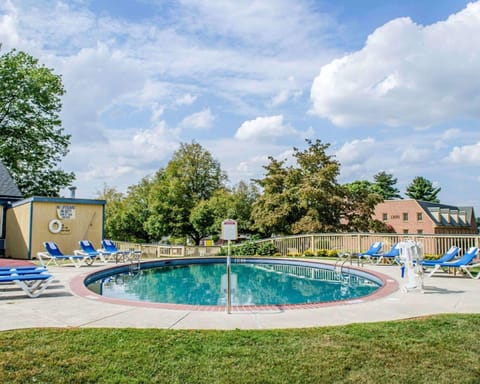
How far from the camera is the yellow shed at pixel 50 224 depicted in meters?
16.0

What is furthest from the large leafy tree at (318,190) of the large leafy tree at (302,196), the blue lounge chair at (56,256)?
the blue lounge chair at (56,256)

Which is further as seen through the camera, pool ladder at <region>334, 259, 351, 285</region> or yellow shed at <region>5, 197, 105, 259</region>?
yellow shed at <region>5, 197, 105, 259</region>

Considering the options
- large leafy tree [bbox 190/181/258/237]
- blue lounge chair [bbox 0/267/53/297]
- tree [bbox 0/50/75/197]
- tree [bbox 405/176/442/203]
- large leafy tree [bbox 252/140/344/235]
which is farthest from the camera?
tree [bbox 405/176/442/203]

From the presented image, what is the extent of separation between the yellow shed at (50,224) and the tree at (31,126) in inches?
403

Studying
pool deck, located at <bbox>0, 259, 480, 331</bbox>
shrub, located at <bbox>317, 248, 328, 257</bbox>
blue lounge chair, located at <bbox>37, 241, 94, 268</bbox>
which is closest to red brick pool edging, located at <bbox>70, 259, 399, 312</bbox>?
pool deck, located at <bbox>0, 259, 480, 331</bbox>

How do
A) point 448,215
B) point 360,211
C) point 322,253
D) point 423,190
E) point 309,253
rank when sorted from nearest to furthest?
point 322,253 < point 309,253 < point 360,211 < point 448,215 < point 423,190

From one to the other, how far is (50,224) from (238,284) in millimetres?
8620

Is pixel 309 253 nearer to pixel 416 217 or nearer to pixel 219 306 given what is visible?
pixel 219 306

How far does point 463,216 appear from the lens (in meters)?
47.4

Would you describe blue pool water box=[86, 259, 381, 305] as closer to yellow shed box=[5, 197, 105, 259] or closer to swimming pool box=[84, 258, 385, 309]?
swimming pool box=[84, 258, 385, 309]

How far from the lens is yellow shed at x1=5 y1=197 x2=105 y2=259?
1599 cm

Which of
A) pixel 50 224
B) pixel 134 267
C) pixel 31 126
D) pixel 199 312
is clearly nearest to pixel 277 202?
pixel 134 267

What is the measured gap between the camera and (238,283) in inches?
523

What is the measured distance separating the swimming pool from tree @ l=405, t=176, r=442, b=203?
54568 mm
